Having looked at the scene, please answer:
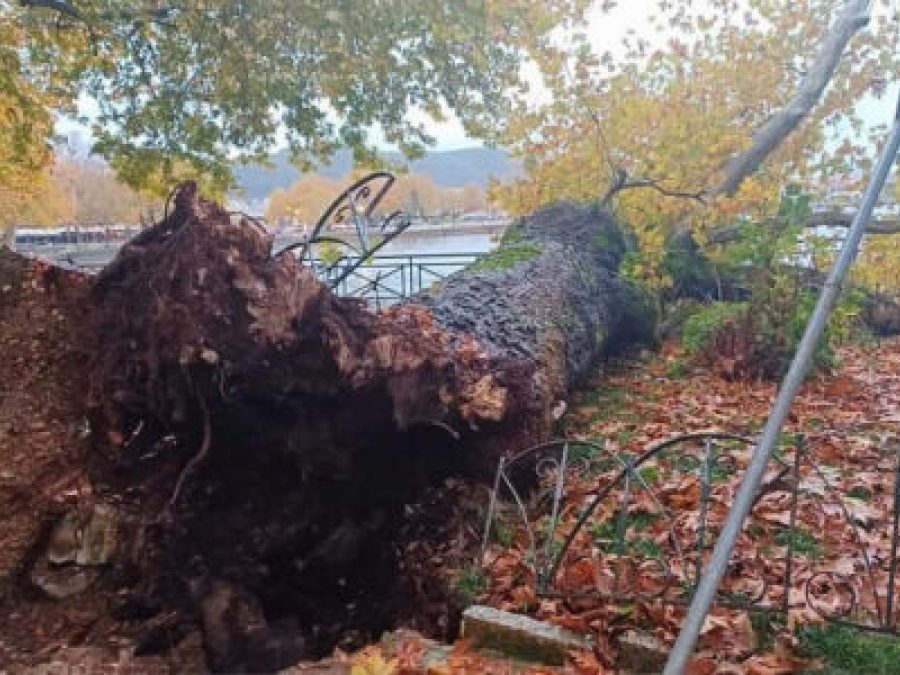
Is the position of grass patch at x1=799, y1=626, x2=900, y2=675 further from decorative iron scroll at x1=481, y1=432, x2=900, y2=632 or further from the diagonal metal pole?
the diagonal metal pole

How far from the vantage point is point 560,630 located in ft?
7.95

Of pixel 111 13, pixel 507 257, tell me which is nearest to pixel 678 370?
pixel 507 257

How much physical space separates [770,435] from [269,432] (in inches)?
73.4

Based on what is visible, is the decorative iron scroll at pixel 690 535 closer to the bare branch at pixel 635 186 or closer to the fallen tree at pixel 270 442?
the fallen tree at pixel 270 442

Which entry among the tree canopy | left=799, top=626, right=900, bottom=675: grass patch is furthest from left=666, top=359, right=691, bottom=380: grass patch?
left=799, top=626, right=900, bottom=675: grass patch

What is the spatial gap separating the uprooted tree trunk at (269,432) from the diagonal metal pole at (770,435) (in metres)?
1.58

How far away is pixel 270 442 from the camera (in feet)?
9.08

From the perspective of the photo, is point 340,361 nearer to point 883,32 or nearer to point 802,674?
point 802,674

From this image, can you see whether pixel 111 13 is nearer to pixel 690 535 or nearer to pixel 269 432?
pixel 269 432

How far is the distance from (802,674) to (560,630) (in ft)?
2.35

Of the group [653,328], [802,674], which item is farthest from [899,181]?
[802,674]

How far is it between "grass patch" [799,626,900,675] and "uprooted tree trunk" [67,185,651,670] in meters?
1.23

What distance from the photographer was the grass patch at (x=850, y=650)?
7.10 feet

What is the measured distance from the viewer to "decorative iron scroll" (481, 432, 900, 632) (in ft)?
8.01
